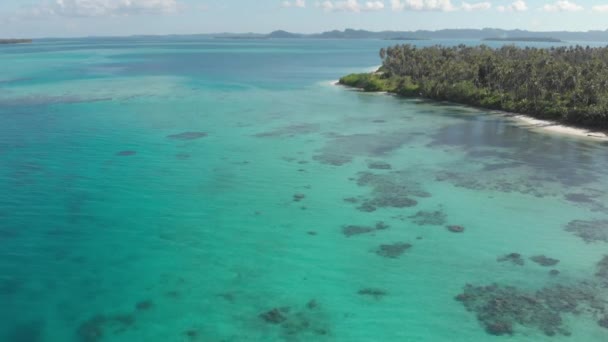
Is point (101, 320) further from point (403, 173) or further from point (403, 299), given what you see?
point (403, 173)

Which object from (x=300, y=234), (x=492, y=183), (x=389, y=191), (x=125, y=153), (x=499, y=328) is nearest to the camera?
(x=499, y=328)

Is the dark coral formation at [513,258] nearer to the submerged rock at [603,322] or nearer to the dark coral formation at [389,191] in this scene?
the submerged rock at [603,322]

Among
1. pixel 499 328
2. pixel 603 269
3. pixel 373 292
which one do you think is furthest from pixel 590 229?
pixel 373 292

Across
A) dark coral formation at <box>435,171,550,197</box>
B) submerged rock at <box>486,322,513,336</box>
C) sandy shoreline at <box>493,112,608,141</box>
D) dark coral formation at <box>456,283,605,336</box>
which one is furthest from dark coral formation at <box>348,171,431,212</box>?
sandy shoreline at <box>493,112,608,141</box>

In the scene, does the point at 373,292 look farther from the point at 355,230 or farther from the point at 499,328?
the point at 355,230

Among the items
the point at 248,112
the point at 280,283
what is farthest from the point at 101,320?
the point at 248,112
